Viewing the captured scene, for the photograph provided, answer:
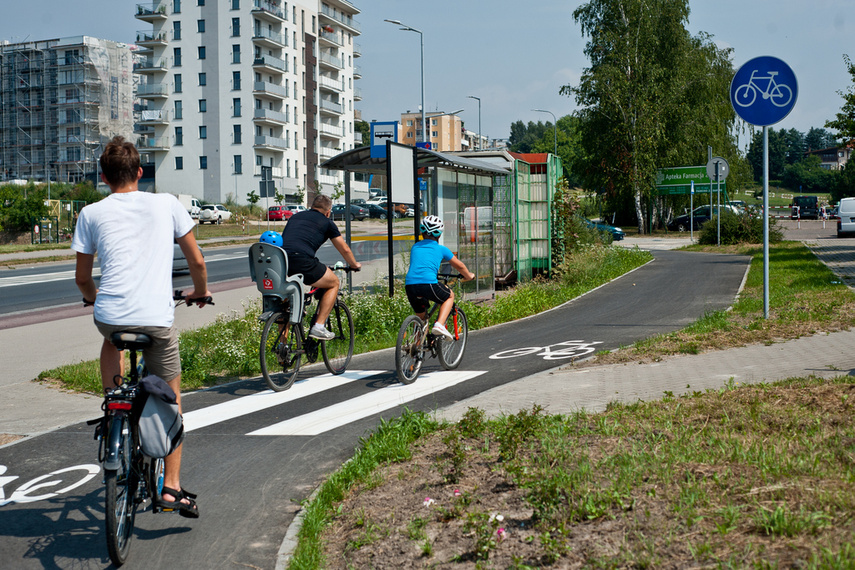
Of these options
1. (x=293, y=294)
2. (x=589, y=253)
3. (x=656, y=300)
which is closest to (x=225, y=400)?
(x=293, y=294)

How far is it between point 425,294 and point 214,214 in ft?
193

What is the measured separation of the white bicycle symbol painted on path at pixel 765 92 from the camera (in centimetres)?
990

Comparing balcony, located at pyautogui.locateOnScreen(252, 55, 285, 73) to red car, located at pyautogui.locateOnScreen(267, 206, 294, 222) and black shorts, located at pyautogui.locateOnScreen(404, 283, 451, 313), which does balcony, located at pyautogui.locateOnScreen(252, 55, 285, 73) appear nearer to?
red car, located at pyautogui.locateOnScreen(267, 206, 294, 222)

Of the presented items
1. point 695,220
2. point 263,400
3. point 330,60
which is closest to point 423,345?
point 263,400

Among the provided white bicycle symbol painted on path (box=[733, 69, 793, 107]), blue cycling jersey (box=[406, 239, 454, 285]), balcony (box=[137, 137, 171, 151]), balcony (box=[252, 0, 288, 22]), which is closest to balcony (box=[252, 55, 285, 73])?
balcony (box=[252, 0, 288, 22])

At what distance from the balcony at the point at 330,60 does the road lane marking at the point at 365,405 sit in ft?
286

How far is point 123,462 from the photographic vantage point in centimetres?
415

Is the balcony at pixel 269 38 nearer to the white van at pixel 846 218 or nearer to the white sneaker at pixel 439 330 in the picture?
the white van at pixel 846 218

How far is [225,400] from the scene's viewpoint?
8.19 metres

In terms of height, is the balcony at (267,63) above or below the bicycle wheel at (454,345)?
above

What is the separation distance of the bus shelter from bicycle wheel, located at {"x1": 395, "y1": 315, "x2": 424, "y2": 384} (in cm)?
416

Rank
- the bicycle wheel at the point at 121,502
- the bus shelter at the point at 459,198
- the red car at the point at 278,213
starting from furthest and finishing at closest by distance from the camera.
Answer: the red car at the point at 278,213, the bus shelter at the point at 459,198, the bicycle wheel at the point at 121,502

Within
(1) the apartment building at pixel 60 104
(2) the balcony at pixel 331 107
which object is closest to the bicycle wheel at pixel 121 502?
(2) the balcony at pixel 331 107

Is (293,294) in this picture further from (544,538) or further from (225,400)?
(544,538)
